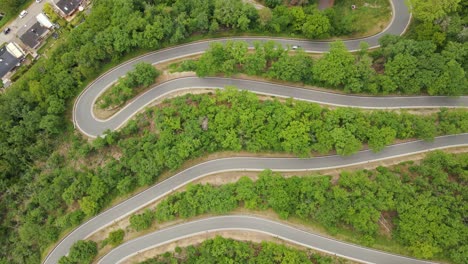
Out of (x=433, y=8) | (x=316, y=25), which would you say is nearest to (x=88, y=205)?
(x=316, y=25)

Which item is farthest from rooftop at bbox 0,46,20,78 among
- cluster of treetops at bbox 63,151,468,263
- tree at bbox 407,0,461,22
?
tree at bbox 407,0,461,22

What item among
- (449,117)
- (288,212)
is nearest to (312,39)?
(449,117)

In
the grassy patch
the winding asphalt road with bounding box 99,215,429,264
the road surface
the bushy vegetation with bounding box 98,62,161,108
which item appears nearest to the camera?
the winding asphalt road with bounding box 99,215,429,264

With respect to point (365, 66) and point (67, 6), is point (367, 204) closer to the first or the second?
point (365, 66)

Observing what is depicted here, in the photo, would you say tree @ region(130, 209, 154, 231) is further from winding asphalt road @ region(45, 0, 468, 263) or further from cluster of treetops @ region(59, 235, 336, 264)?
cluster of treetops @ region(59, 235, 336, 264)

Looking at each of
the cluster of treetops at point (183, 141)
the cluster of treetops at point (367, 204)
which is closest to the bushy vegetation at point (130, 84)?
the cluster of treetops at point (183, 141)

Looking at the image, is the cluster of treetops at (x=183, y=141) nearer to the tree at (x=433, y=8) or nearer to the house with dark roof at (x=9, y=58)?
the tree at (x=433, y=8)
